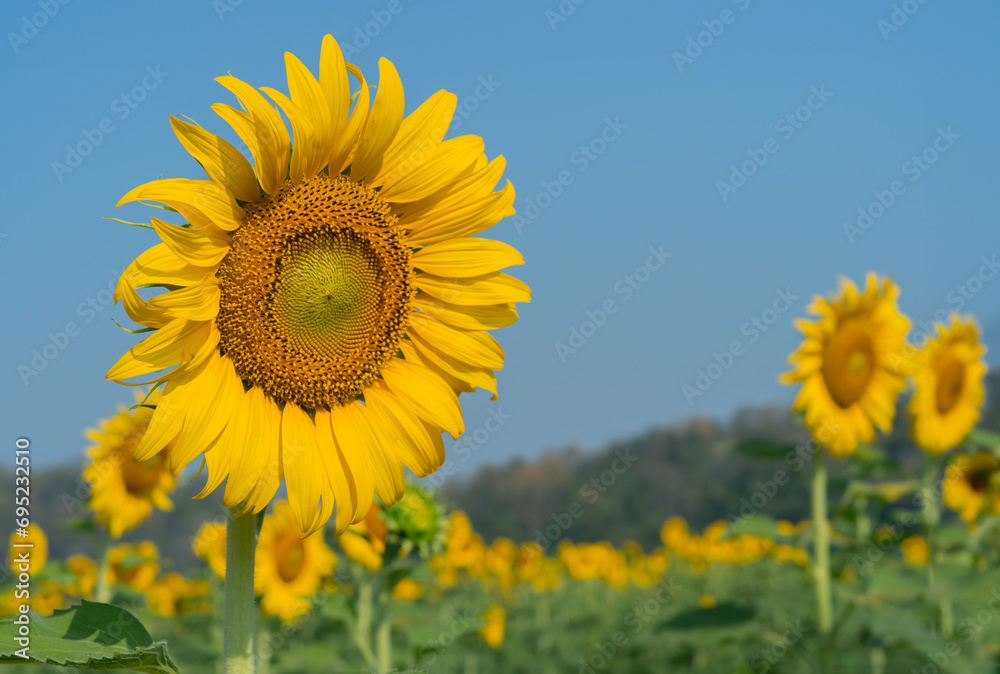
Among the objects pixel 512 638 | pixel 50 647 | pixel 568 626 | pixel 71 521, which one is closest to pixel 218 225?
pixel 50 647

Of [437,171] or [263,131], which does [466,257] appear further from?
[263,131]

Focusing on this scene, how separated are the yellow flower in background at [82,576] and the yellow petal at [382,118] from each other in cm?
456

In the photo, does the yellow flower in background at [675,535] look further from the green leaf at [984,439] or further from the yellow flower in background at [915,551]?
the green leaf at [984,439]

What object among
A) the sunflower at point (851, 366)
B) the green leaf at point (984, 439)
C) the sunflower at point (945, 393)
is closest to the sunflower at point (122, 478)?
the sunflower at point (851, 366)

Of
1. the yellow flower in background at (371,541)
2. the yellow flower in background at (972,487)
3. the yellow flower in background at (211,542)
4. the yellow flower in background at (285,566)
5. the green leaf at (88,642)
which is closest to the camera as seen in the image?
the green leaf at (88,642)

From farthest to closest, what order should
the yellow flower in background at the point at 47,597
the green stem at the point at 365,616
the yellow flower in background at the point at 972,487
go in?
the yellow flower in background at the point at 972,487, the yellow flower in background at the point at 47,597, the green stem at the point at 365,616

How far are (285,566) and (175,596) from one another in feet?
8.48

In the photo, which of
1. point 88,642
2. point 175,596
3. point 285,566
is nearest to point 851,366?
point 285,566

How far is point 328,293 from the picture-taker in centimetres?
208

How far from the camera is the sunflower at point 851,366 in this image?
5391 mm

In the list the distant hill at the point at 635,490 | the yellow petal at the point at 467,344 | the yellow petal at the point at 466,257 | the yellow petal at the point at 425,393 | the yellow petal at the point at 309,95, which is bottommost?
the yellow petal at the point at 425,393

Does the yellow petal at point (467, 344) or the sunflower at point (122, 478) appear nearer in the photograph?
the yellow petal at point (467, 344)

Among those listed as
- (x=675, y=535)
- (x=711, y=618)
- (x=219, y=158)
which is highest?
(x=675, y=535)

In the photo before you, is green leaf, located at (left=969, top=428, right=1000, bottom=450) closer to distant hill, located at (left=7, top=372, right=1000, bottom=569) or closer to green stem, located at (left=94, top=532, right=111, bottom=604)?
green stem, located at (left=94, top=532, right=111, bottom=604)
